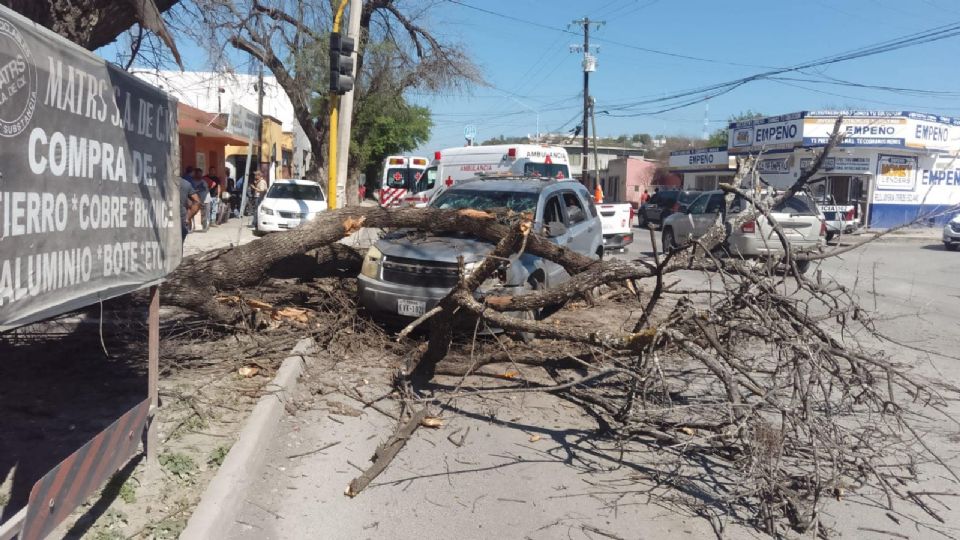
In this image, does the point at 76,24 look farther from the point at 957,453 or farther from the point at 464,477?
the point at 957,453

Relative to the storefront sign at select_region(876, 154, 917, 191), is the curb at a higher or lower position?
lower

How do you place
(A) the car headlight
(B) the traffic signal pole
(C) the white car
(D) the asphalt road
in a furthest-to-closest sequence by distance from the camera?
(C) the white car → (B) the traffic signal pole → (A) the car headlight → (D) the asphalt road

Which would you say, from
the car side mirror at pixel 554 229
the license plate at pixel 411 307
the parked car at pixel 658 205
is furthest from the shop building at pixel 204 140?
the parked car at pixel 658 205

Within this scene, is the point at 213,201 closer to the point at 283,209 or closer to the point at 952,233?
the point at 283,209

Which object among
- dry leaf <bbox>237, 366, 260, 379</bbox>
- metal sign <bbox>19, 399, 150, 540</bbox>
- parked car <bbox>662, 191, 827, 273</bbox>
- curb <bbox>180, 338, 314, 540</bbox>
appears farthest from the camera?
parked car <bbox>662, 191, 827, 273</bbox>

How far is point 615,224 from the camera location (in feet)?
52.6

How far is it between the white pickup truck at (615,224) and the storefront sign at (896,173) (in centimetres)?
2189

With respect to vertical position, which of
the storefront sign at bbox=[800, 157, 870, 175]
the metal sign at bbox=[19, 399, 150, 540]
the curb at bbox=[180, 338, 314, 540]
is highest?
the storefront sign at bbox=[800, 157, 870, 175]

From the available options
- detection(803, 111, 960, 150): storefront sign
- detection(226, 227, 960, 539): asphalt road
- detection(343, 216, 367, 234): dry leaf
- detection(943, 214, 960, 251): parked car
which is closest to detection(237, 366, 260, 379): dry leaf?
detection(226, 227, 960, 539): asphalt road

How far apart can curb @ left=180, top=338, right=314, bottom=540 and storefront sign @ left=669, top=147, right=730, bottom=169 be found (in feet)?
124

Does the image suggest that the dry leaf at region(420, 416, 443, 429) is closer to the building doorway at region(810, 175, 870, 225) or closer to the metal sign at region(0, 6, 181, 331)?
the metal sign at region(0, 6, 181, 331)

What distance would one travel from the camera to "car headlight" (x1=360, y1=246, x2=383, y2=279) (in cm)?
793

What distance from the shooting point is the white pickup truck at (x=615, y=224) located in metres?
16.0

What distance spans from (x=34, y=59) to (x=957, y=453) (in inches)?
247
